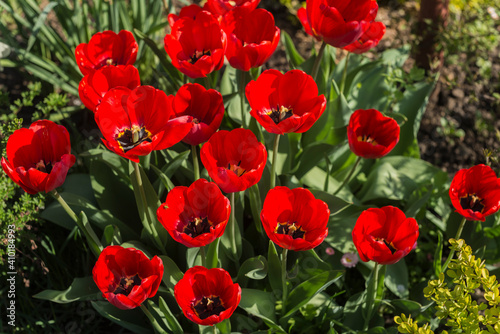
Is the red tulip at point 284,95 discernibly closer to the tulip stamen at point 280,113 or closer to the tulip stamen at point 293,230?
the tulip stamen at point 280,113

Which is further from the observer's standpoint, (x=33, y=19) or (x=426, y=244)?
(x=33, y=19)

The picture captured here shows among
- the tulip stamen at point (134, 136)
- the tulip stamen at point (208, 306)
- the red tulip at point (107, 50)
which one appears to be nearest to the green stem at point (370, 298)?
the tulip stamen at point (208, 306)

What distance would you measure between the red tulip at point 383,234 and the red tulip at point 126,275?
21.2 inches

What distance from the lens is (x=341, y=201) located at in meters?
1.83

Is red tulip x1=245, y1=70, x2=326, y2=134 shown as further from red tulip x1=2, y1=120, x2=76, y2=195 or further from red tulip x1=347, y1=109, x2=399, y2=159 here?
red tulip x1=2, y1=120, x2=76, y2=195

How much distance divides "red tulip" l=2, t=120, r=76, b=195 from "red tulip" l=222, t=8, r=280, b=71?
56 centimetres

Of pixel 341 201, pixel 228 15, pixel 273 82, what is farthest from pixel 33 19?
pixel 341 201

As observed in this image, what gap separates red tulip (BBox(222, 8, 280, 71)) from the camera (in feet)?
5.39

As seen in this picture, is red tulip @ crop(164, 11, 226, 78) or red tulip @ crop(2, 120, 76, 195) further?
red tulip @ crop(164, 11, 226, 78)

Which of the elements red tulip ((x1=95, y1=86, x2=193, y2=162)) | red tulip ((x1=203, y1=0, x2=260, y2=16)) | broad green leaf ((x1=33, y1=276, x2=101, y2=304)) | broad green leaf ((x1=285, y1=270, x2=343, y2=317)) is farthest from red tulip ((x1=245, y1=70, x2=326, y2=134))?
broad green leaf ((x1=33, y1=276, x2=101, y2=304))

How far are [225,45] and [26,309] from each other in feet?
4.22

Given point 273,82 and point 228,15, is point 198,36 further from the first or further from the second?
point 273,82

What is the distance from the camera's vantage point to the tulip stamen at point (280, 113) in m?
1.64

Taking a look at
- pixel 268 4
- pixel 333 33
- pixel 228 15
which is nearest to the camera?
pixel 333 33
